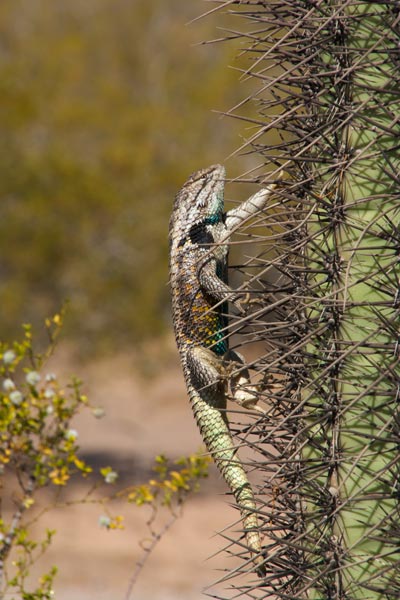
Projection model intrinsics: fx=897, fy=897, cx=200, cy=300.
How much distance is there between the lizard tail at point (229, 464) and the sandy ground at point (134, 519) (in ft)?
21.2

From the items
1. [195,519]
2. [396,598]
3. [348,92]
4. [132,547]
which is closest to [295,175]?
[348,92]

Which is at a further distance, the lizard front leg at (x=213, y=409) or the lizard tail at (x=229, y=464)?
the lizard front leg at (x=213, y=409)

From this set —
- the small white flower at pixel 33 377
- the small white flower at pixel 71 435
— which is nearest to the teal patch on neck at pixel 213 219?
the small white flower at pixel 33 377

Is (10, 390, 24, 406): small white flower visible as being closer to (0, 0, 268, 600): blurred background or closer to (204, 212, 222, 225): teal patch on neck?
(204, 212, 222, 225): teal patch on neck

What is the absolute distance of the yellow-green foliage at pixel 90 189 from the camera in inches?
524

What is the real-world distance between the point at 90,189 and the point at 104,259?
1.12 metres

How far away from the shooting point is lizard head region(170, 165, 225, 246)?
3.55 metres

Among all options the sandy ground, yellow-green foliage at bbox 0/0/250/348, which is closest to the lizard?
the sandy ground

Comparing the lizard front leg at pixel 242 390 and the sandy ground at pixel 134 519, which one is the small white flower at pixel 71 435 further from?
the sandy ground at pixel 134 519

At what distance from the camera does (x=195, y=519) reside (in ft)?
45.4

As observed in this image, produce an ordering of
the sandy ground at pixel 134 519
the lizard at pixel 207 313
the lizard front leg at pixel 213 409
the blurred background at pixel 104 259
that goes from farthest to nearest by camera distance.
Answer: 1. the blurred background at pixel 104 259
2. the sandy ground at pixel 134 519
3. the lizard at pixel 207 313
4. the lizard front leg at pixel 213 409

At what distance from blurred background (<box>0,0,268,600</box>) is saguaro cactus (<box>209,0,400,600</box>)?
26.0ft

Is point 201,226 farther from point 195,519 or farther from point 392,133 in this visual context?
point 195,519

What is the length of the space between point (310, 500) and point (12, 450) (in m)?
2.54
